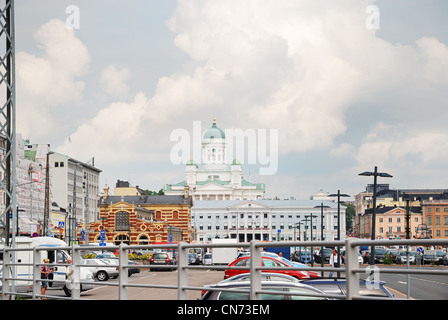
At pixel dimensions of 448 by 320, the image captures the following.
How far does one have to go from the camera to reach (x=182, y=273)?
1088 centimetres

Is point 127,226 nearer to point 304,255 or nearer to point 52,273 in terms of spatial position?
point 304,255

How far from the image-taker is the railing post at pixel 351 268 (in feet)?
25.7

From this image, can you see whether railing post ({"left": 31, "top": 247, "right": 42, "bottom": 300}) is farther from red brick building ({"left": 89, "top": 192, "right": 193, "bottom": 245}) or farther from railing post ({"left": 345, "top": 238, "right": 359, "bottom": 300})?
red brick building ({"left": 89, "top": 192, "right": 193, "bottom": 245})

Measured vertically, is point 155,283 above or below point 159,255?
above

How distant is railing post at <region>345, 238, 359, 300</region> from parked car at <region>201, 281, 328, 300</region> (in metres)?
0.74

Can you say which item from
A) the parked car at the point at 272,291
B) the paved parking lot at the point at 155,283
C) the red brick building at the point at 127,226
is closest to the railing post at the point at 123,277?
the paved parking lot at the point at 155,283

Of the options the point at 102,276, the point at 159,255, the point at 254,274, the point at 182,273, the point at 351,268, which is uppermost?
the point at 351,268

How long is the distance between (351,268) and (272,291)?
1.58 m

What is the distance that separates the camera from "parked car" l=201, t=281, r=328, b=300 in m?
9.01

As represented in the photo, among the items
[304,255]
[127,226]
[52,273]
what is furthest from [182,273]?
[127,226]

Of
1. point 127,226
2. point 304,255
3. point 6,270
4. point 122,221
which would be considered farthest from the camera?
point 122,221

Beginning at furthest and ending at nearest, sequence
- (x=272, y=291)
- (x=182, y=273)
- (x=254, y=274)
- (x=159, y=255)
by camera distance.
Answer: (x=159, y=255) < (x=182, y=273) < (x=254, y=274) < (x=272, y=291)
